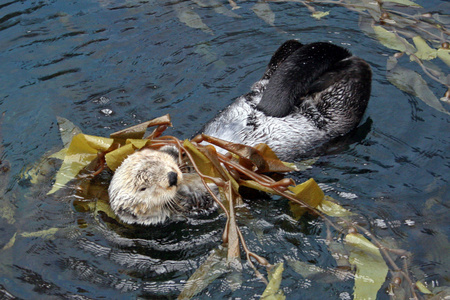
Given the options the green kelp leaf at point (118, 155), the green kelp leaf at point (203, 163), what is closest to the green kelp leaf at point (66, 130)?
the green kelp leaf at point (118, 155)

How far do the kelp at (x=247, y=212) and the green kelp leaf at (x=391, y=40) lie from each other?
7.08ft

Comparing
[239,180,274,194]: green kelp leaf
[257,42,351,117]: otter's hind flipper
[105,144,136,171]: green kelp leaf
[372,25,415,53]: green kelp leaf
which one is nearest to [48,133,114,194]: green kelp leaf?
[105,144,136,171]: green kelp leaf

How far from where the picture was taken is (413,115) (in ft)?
13.3

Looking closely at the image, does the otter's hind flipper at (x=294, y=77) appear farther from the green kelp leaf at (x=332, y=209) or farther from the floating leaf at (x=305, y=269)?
the floating leaf at (x=305, y=269)

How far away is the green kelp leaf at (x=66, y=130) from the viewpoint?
379 centimetres

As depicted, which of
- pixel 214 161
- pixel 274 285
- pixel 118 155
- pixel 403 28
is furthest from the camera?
pixel 403 28

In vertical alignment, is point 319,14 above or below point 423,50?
above

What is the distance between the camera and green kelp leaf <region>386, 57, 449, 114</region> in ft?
13.4

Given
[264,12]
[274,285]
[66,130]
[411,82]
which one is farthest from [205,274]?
[264,12]

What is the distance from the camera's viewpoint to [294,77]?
368cm

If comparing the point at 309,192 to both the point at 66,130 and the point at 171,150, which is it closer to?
the point at 171,150

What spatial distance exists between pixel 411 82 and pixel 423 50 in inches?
19.3

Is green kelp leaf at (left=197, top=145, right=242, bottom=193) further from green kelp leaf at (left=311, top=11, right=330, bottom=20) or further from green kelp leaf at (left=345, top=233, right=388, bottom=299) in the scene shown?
green kelp leaf at (left=311, top=11, right=330, bottom=20)

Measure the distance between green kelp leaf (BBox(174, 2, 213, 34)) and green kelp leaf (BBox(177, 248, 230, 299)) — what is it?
308 centimetres
